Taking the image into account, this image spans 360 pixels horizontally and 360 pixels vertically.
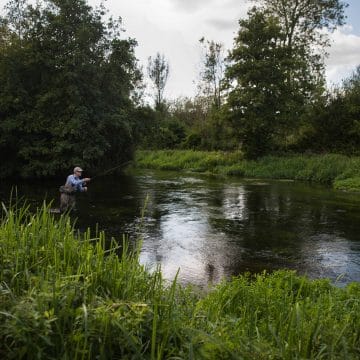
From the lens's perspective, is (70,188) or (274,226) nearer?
(70,188)

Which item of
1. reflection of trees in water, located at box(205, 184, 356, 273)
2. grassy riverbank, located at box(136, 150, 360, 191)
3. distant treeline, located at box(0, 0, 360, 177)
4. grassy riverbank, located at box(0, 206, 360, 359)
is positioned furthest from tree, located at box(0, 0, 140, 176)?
grassy riverbank, located at box(0, 206, 360, 359)

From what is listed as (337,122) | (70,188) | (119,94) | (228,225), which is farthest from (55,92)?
(337,122)

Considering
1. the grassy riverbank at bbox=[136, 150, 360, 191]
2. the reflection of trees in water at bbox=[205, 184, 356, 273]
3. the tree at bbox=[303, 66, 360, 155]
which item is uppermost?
the tree at bbox=[303, 66, 360, 155]

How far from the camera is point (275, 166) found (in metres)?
32.1

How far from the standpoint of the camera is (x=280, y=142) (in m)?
36.8

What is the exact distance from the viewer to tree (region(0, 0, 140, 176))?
25516 mm

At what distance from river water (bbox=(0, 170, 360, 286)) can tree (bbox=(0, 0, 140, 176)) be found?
2515 millimetres

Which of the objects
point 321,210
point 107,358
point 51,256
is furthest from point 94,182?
point 107,358

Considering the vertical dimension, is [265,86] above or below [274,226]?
above

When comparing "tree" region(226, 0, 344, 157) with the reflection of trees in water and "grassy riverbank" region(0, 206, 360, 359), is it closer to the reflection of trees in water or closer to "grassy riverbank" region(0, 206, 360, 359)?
the reflection of trees in water

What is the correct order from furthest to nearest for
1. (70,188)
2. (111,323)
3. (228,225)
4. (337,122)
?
(337,122) → (228,225) → (70,188) → (111,323)

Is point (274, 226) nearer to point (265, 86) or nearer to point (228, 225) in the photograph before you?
point (228, 225)

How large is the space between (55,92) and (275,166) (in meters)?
16.6

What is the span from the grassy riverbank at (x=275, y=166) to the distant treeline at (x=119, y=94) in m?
2.06
